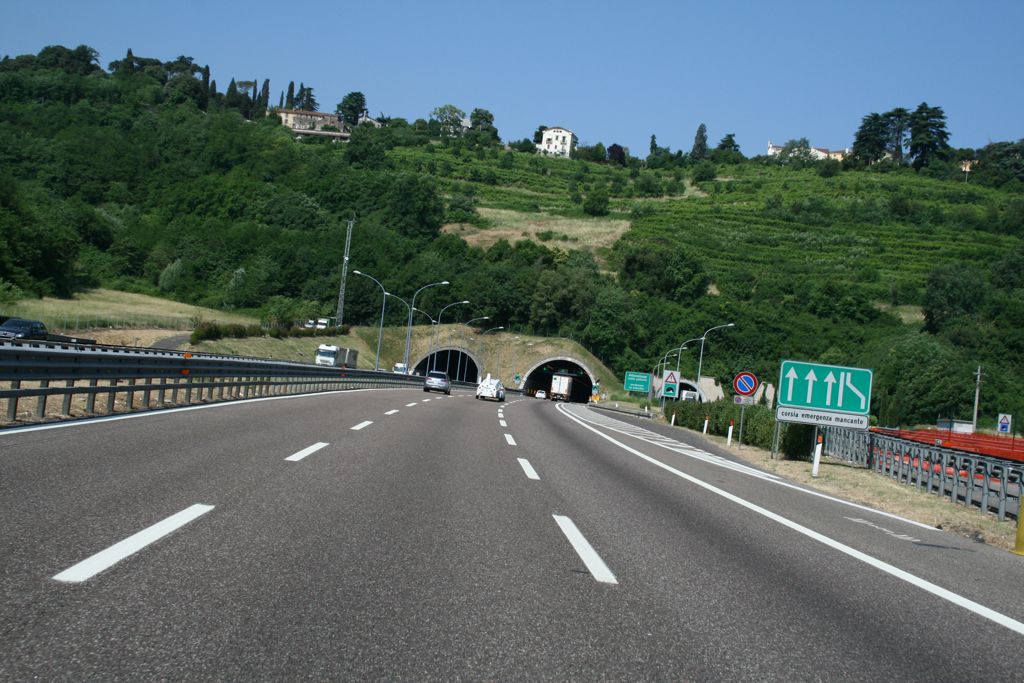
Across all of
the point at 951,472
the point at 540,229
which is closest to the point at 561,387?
the point at 540,229

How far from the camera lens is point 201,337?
63.8 meters

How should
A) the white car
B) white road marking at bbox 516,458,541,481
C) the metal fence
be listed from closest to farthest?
white road marking at bbox 516,458,541,481
the metal fence
the white car

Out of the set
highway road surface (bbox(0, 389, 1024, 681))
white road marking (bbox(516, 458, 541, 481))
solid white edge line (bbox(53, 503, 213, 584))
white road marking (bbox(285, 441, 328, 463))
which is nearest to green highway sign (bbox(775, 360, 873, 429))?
white road marking (bbox(516, 458, 541, 481))

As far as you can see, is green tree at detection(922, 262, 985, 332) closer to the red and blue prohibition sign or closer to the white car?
the white car

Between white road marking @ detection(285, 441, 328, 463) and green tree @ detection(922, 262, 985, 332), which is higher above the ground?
green tree @ detection(922, 262, 985, 332)

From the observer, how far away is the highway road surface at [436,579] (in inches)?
167

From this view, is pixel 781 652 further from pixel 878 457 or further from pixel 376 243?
pixel 376 243

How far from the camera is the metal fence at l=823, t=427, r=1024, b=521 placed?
14.9 meters

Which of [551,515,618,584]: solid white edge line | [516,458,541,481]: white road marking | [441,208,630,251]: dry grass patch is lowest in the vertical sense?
[516,458,541,481]: white road marking

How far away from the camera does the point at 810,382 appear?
73.4 feet

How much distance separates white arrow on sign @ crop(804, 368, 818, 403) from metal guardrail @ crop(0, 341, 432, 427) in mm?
15124

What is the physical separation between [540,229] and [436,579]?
6065 inches

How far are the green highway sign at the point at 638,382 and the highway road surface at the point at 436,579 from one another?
77148mm

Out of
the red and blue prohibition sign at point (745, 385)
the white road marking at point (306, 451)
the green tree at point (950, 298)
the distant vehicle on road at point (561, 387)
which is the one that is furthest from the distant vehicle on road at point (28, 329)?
the green tree at point (950, 298)
